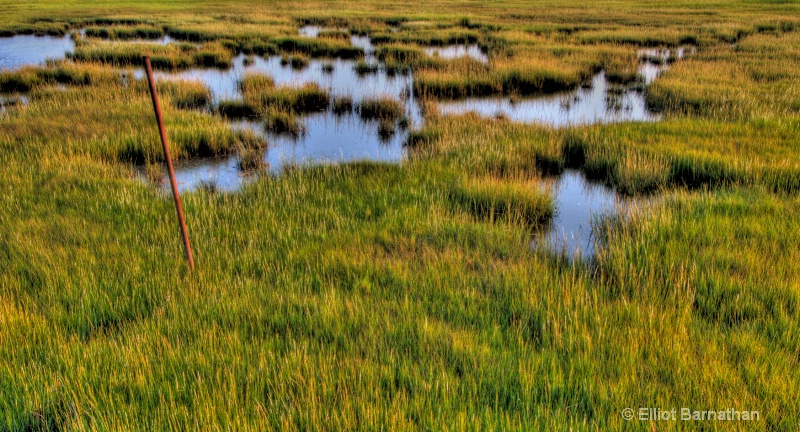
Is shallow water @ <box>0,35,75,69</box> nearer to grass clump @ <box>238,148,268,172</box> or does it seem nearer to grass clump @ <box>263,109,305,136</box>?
grass clump @ <box>263,109,305,136</box>

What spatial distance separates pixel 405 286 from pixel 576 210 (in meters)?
4.04

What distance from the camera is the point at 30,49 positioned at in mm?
24750

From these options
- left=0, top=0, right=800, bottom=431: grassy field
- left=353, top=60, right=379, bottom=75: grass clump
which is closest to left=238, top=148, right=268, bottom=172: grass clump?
left=0, top=0, right=800, bottom=431: grassy field

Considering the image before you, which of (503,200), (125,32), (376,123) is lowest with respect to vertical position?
(503,200)

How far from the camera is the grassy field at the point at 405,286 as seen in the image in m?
3.13

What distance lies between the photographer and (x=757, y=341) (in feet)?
11.9

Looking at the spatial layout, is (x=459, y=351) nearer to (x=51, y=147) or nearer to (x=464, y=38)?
(x=51, y=147)

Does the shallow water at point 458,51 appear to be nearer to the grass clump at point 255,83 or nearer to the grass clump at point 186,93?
the grass clump at point 255,83

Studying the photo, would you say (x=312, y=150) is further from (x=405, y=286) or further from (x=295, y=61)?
(x=295, y=61)

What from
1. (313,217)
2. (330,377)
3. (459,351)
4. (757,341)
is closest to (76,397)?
(330,377)

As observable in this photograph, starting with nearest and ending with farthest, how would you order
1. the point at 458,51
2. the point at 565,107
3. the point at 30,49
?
the point at 565,107 < the point at 458,51 < the point at 30,49

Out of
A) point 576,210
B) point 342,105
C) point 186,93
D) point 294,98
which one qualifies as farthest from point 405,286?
point 186,93

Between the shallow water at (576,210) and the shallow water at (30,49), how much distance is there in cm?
2007

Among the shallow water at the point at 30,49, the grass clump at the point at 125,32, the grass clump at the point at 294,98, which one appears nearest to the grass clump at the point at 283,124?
the grass clump at the point at 294,98
